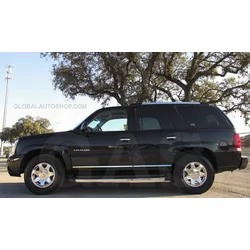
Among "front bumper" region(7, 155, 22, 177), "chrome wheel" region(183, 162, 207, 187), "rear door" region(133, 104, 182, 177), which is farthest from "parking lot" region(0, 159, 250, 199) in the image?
"rear door" region(133, 104, 182, 177)

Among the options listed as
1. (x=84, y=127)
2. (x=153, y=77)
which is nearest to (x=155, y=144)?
(x=84, y=127)

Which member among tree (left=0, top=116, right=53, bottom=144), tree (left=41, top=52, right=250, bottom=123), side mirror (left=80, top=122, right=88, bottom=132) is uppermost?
tree (left=41, top=52, right=250, bottom=123)

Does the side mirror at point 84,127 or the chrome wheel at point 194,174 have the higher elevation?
the side mirror at point 84,127

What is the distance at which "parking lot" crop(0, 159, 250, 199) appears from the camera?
21.7 ft

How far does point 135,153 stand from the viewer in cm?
661

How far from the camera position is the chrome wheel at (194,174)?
661 centimetres

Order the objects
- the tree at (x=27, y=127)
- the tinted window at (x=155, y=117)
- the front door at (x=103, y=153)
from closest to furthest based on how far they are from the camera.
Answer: the front door at (x=103, y=153) → the tinted window at (x=155, y=117) → the tree at (x=27, y=127)

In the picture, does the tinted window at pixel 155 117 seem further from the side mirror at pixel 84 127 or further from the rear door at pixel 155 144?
the side mirror at pixel 84 127

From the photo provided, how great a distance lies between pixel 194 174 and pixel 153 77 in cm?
1051

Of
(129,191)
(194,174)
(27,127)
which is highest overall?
(27,127)

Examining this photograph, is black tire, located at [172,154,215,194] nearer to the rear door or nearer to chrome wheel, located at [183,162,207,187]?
chrome wheel, located at [183,162,207,187]

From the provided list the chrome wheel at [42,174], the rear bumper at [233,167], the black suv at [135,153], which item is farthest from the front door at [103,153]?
the rear bumper at [233,167]

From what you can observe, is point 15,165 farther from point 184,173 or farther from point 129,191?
point 184,173
